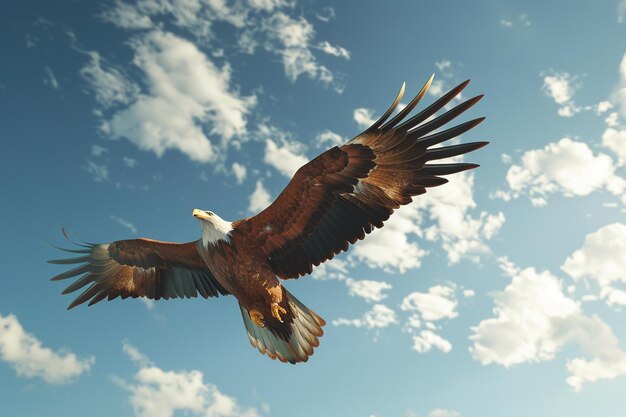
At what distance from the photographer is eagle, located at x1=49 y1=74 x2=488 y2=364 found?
5598 millimetres

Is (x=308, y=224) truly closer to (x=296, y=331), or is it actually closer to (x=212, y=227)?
(x=212, y=227)

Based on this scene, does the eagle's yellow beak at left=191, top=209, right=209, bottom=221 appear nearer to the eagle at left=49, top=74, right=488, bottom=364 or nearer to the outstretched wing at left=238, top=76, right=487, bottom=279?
the eagle at left=49, top=74, right=488, bottom=364

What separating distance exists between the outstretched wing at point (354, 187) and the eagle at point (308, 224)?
0.04ft

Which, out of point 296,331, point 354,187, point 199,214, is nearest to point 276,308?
point 296,331

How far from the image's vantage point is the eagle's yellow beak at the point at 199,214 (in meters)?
6.30

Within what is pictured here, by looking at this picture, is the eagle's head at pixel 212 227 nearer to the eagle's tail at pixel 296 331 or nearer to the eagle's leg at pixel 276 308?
the eagle's leg at pixel 276 308

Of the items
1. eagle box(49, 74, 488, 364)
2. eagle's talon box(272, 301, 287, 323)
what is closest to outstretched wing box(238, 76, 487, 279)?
eagle box(49, 74, 488, 364)

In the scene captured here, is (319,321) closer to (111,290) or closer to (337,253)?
(337,253)

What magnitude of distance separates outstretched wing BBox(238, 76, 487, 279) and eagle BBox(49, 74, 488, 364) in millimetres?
11

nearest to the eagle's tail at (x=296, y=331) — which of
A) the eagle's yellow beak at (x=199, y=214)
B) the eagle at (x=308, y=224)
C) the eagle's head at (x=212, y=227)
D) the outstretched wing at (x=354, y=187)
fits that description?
the eagle at (x=308, y=224)

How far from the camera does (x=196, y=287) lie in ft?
25.6

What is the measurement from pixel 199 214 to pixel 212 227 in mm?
250


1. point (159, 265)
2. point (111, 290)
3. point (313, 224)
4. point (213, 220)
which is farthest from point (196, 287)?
point (313, 224)

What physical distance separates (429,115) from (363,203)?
50.1 inches
